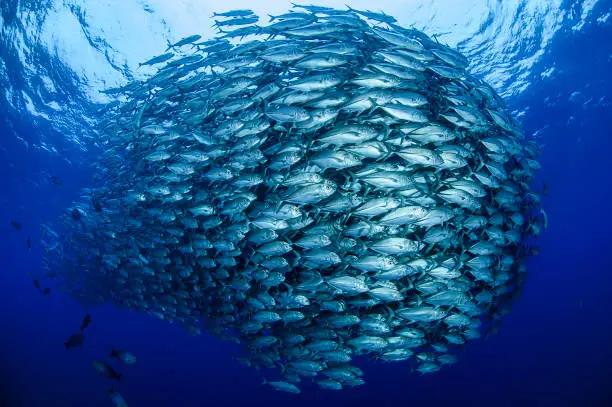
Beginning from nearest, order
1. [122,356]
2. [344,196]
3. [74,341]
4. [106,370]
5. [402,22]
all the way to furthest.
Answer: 1. [344,196]
2. [106,370]
3. [122,356]
4. [74,341]
5. [402,22]

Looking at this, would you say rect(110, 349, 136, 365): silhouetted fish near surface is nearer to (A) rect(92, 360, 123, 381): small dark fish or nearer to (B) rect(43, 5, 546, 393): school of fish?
(A) rect(92, 360, 123, 381): small dark fish

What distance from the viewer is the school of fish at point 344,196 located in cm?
530

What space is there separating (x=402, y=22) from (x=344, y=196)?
422 inches

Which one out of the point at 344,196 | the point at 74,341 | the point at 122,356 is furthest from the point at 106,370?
the point at 344,196

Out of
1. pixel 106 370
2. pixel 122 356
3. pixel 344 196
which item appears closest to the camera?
pixel 344 196

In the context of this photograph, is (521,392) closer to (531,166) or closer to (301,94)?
(531,166)

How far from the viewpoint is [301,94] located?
5.43 m

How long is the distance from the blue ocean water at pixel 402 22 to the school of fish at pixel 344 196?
293 inches

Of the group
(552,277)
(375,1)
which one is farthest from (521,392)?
(552,277)

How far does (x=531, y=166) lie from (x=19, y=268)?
2996 inches

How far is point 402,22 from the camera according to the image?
13.3 metres

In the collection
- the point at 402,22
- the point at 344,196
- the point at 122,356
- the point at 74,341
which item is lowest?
the point at 122,356

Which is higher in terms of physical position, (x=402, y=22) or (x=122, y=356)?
(x=402, y=22)

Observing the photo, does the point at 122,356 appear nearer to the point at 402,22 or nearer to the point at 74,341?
the point at 74,341
